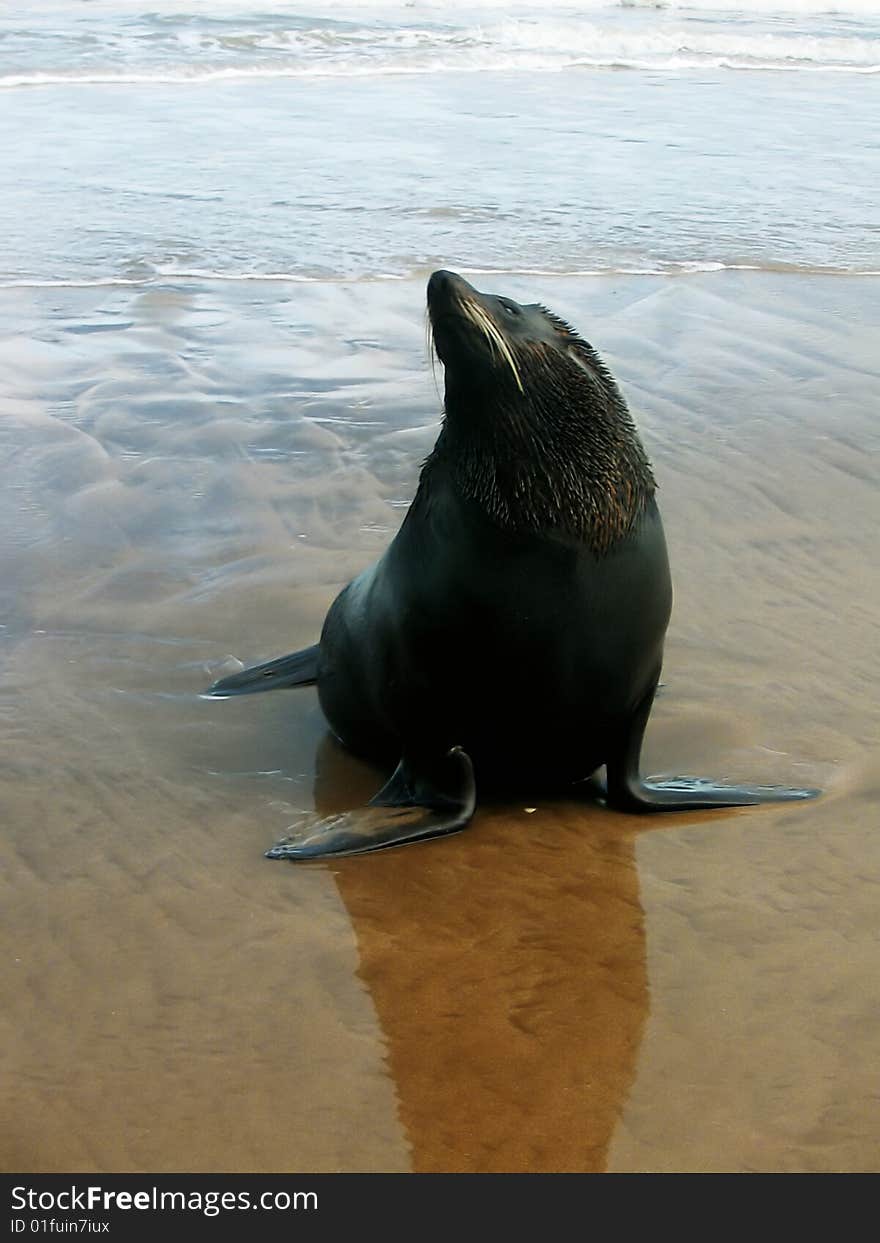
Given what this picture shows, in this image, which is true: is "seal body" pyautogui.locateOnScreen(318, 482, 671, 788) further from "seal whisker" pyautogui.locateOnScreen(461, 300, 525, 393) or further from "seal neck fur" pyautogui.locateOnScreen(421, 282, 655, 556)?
"seal whisker" pyautogui.locateOnScreen(461, 300, 525, 393)

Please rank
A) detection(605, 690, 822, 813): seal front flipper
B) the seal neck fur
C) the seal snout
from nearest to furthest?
the seal snout
the seal neck fur
detection(605, 690, 822, 813): seal front flipper

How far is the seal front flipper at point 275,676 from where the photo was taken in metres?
4.52

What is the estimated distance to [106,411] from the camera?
690 centimetres

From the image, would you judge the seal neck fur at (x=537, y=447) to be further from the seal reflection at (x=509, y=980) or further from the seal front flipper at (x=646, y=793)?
the seal reflection at (x=509, y=980)

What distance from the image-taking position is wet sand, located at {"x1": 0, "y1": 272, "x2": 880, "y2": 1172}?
2686 mm

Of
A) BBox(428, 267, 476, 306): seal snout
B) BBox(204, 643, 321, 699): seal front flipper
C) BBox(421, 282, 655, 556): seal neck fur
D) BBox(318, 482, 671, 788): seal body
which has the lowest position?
BBox(204, 643, 321, 699): seal front flipper

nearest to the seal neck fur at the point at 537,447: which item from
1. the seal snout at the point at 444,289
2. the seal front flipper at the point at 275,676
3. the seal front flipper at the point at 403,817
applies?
the seal snout at the point at 444,289

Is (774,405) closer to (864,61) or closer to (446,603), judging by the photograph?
(446,603)

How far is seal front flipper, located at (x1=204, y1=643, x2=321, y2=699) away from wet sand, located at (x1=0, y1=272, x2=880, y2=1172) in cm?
8

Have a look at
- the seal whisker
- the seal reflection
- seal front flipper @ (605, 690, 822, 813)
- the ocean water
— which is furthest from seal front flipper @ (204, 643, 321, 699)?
the ocean water

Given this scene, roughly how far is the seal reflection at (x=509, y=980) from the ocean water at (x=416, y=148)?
20.6ft

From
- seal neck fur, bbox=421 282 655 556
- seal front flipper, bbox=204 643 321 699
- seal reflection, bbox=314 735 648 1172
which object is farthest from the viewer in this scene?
seal front flipper, bbox=204 643 321 699

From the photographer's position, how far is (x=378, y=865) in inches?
139

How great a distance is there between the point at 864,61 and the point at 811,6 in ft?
35.6
